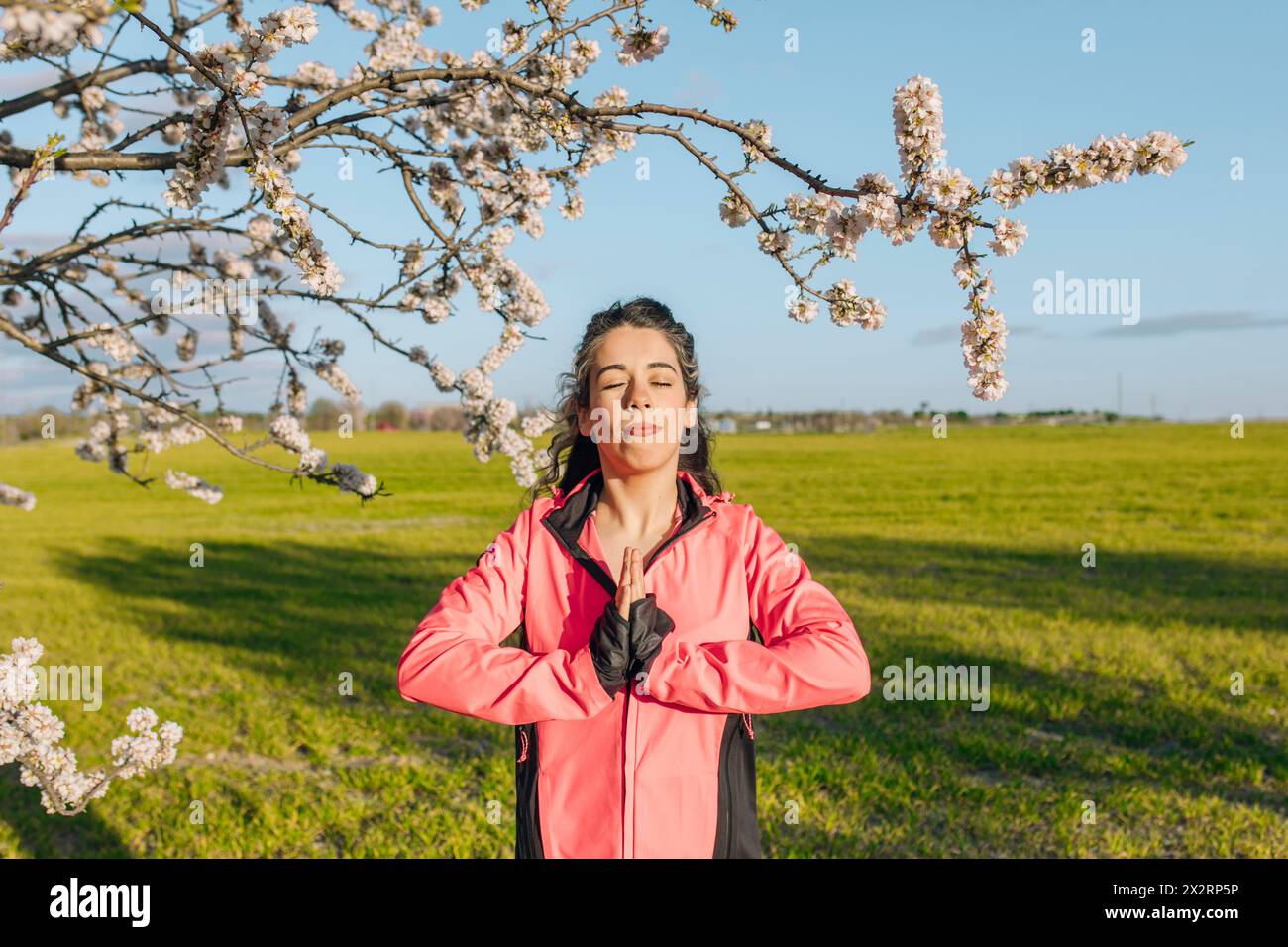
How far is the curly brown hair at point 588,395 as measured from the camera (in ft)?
8.45

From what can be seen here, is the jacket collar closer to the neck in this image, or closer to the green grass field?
the neck

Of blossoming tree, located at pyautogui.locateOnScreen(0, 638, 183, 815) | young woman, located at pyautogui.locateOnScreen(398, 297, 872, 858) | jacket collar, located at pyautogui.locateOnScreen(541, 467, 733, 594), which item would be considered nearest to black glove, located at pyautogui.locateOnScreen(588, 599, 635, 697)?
young woman, located at pyautogui.locateOnScreen(398, 297, 872, 858)

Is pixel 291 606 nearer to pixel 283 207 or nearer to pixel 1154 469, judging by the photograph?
pixel 283 207

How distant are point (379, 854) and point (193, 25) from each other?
398 centimetres

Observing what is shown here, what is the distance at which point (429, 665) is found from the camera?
220cm

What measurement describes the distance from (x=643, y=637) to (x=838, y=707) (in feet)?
20.0

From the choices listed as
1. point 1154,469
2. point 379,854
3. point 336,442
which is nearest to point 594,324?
point 379,854

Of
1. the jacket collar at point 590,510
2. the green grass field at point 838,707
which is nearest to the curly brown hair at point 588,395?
the jacket collar at point 590,510

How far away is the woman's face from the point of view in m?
2.42

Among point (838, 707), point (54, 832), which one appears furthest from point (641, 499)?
point (838, 707)

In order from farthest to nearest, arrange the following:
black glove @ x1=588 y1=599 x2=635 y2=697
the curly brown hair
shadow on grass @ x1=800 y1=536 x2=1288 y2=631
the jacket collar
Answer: shadow on grass @ x1=800 y1=536 x2=1288 y2=631 → the curly brown hair → the jacket collar → black glove @ x1=588 y1=599 x2=635 y2=697

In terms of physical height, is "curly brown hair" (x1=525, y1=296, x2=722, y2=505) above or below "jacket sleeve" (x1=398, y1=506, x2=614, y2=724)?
above

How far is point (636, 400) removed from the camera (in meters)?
2.44

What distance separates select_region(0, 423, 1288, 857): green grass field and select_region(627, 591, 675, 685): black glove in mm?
3449
